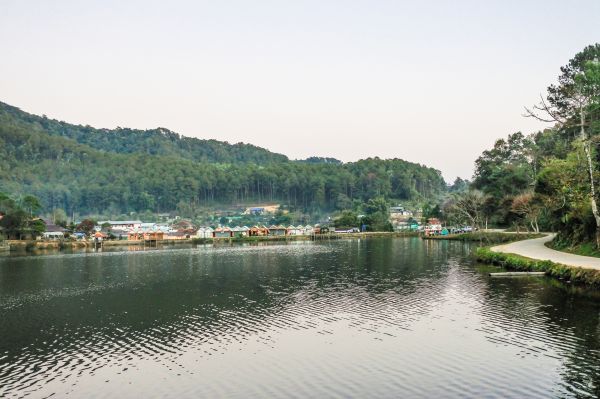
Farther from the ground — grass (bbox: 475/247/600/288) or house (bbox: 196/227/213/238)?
house (bbox: 196/227/213/238)

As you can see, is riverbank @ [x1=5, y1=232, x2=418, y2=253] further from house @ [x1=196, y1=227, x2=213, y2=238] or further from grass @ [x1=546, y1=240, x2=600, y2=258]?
grass @ [x1=546, y1=240, x2=600, y2=258]

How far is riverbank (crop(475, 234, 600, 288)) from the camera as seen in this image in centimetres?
3219

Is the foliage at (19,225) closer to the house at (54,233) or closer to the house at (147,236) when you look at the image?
the house at (54,233)

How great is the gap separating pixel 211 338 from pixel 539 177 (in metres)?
43.5

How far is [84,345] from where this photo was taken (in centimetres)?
2362

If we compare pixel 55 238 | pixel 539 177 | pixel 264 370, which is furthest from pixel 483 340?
pixel 55 238

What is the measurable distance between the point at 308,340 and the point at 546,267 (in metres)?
23.0

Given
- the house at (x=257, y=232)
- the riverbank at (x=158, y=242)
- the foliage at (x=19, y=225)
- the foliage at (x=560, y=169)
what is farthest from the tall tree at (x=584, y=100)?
the foliage at (x=19, y=225)

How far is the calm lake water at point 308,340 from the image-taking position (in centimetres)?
1711

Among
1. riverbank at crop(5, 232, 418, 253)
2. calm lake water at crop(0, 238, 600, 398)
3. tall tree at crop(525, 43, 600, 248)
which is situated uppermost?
tall tree at crop(525, 43, 600, 248)

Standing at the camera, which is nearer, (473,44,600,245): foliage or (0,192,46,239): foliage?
(473,44,600,245): foliage

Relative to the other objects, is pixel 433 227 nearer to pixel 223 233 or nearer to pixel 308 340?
pixel 223 233

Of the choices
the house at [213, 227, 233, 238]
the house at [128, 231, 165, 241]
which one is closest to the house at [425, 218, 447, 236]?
the house at [213, 227, 233, 238]

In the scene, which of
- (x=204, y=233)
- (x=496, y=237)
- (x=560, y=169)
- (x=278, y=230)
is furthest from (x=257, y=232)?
(x=560, y=169)
